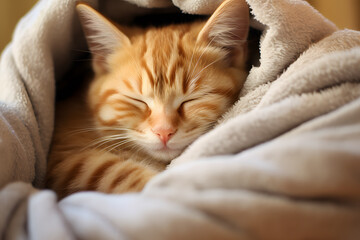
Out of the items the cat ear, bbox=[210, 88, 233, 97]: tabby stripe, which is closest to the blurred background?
the cat ear

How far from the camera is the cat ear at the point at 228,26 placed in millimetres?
911

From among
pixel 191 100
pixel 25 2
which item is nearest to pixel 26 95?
pixel 191 100

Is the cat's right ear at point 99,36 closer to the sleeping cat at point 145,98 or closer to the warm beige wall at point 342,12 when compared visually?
the sleeping cat at point 145,98

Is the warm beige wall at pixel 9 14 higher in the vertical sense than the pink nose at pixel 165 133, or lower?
higher

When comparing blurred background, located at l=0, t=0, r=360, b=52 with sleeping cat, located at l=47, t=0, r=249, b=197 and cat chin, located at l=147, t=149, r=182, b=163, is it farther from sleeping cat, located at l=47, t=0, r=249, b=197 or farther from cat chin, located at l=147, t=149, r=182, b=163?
cat chin, located at l=147, t=149, r=182, b=163

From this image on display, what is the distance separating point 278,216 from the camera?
0.49m

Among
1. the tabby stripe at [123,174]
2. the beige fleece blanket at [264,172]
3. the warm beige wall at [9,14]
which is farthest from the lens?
the warm beige wall at [9,14]

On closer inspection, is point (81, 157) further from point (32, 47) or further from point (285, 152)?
point (285, 152)

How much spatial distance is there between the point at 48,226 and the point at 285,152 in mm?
384

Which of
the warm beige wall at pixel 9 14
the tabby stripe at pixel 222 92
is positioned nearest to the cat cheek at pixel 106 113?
the tabby stripe at pixel 222 92

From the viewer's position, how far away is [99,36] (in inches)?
41.5

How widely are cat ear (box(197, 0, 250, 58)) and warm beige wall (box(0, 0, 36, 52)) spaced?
3.10 ft

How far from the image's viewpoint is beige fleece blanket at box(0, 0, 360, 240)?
0.49m

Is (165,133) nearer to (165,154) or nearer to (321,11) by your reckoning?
(165,154)
